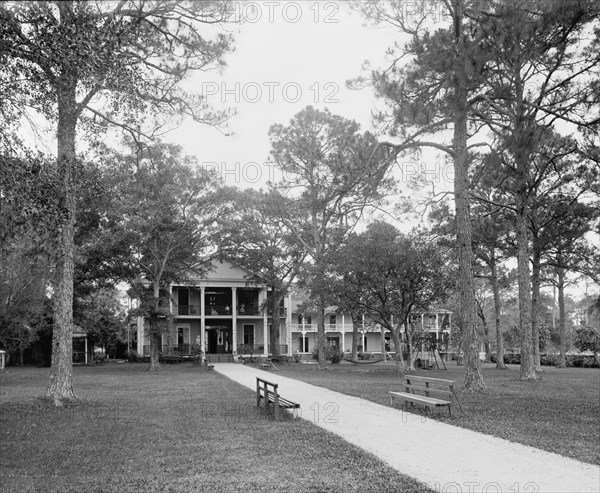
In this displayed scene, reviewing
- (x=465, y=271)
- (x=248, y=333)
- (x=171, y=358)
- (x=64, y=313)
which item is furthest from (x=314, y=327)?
(x=64, y=313)

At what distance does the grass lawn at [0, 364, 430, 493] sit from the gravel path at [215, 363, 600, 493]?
1.35 feet

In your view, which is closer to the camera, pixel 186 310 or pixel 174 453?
pixel 174 453

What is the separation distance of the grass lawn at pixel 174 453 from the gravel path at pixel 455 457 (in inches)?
16.2

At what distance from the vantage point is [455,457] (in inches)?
292

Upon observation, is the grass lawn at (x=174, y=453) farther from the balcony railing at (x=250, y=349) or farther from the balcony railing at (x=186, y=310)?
the balcony railing at (x=186, y=310)

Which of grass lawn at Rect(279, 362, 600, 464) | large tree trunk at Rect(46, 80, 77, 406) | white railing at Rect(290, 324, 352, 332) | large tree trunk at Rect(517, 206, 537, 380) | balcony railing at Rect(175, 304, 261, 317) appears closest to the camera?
grass lawn at Rect(279, 362, 600, 464)

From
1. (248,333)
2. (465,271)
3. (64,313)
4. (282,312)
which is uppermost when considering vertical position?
(465,271)

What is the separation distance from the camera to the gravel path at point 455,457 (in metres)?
6.14

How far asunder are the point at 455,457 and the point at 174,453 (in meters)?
3.72

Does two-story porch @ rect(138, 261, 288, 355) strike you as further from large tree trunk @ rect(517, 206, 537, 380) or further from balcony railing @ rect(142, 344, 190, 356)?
large tree trunk @ rect(517, 206, 537, 380)

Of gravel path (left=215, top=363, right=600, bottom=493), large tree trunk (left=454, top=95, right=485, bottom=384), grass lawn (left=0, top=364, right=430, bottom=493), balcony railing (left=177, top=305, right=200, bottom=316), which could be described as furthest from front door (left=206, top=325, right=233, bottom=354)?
gravel path (left=215, top=363, right=600, bottom=493)

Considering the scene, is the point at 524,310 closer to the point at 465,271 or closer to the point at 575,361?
the point at 465,271

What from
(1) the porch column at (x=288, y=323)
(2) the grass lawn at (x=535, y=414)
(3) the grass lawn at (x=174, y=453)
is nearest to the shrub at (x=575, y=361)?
(1) the porch column at (x=288, y=323)

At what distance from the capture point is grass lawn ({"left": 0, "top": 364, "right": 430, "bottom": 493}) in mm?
6188
